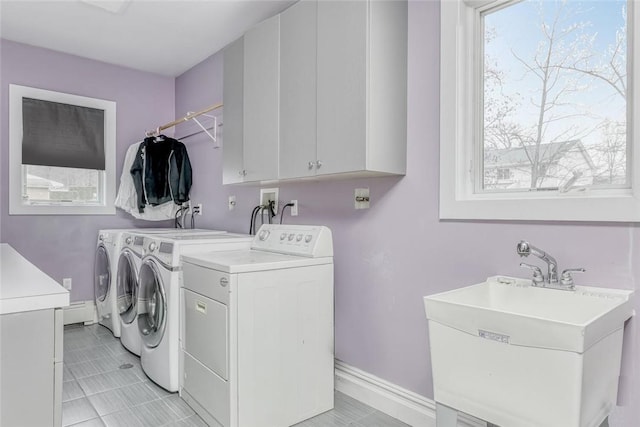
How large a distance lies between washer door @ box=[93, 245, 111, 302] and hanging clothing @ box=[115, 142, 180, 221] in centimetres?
45

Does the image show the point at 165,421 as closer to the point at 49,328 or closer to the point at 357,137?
the point at 49,328

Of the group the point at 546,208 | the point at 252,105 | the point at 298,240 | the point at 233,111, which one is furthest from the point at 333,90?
the point at 546,208

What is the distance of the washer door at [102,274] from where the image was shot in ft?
11.0

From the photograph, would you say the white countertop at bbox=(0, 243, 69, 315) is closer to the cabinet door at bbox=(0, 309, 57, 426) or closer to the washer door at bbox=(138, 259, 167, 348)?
the cabinet door at bbox=(0, 309, 57, 426)

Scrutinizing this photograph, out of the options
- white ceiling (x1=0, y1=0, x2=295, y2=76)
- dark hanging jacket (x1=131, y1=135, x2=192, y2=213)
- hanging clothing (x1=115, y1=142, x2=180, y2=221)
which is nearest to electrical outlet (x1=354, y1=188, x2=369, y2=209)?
white ceiling (x1=0, y1=0, x2=295, y2=76)

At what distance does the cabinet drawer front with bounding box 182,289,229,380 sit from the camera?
187 cm

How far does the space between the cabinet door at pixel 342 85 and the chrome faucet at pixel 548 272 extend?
797mm

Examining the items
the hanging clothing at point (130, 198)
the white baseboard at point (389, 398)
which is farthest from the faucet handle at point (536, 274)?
the hanging clothing at point (130, 198)

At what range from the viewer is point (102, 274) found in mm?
3465

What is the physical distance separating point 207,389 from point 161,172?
2302mm

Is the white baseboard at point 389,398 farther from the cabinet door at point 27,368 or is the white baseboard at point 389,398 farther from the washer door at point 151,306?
the cabinet door at point 27,368

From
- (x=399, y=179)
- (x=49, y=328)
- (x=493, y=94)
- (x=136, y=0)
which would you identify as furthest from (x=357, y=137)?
(x=136, y=0)

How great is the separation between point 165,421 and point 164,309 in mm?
625

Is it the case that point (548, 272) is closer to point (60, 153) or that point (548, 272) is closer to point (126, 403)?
point (126, 403)
